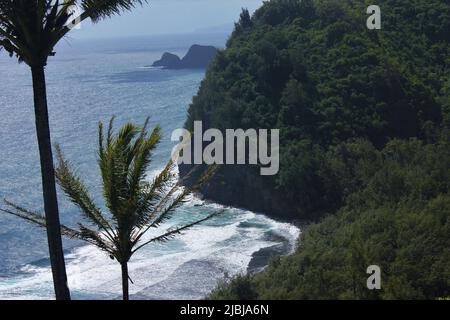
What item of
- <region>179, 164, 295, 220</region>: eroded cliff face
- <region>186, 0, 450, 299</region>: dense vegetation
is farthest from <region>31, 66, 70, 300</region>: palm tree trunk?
<region>179, 164, 295, 220</region>: eroded cliff face

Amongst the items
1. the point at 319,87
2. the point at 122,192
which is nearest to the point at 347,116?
the point at 319,87

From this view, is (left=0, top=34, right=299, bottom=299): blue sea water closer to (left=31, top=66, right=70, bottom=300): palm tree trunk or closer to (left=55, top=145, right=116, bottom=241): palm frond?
(left=31, top=66, right=70, bottom=300): palm tree trunk

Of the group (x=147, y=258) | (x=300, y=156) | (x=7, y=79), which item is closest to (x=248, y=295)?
(x=147, y=258)

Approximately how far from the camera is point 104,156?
416 inches

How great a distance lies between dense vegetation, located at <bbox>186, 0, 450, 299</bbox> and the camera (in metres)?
26.1

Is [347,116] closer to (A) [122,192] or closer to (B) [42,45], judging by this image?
(A) [122,192]

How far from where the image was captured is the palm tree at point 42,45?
8.41m

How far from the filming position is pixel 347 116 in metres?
46.4

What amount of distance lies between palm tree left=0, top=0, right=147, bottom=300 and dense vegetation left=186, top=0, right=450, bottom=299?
13712 mm
